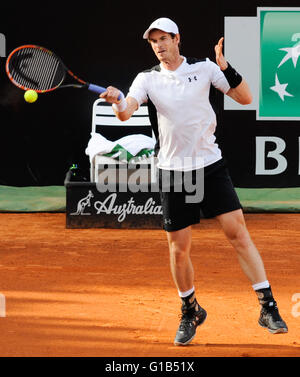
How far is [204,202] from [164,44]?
0.83 meters

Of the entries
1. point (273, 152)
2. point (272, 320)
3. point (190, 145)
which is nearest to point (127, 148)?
point (273, 152)

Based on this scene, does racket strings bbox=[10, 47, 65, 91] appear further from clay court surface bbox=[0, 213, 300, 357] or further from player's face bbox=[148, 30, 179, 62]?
clay court surface bbox=[0, 213, 300, 357]

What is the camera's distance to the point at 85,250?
21.6 feet

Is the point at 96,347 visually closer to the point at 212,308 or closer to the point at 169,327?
the point at 169,327

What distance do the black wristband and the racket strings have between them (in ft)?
4.54

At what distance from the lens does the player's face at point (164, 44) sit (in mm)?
4098

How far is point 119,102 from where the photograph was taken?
12.9 ft

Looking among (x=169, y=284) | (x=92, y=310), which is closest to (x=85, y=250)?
(x=169, y=284)

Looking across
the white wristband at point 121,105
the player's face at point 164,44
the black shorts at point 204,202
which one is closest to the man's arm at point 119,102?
A: the white wristband at point 121,105

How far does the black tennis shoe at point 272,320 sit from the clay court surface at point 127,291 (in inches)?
3.1

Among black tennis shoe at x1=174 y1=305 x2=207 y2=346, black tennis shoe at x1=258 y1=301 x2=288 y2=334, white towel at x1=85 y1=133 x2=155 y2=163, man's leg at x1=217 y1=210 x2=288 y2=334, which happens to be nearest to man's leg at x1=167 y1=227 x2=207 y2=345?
black tennis shoe at x1=174 y1=305 x2=207 y2=346

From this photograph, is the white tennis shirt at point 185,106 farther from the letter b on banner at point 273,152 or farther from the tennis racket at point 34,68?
the letter b on banner at point 273,152

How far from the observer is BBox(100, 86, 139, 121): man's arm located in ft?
12.6

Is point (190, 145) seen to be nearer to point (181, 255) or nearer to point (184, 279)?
point (181, 255)
